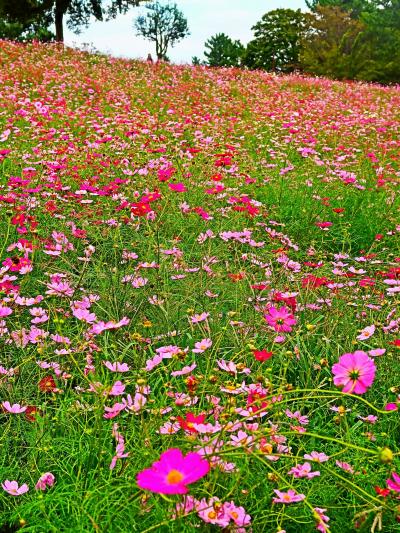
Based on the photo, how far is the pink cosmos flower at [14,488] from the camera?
145 cm

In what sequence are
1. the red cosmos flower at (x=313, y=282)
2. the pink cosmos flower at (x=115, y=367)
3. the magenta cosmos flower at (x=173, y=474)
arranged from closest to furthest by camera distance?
the magenta cosmos flower at (x=173, y=474) → the pink cosmos flower at (x=115, y=367) → the red cosmos flower at (x=313, y=282)

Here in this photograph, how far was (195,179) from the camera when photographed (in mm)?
4285

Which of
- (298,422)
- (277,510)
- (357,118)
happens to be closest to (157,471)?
(277,510)

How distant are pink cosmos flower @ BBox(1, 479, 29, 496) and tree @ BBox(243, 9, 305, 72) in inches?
1028

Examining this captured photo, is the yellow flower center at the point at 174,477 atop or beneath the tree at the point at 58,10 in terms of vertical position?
beneath

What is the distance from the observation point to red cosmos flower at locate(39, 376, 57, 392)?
1.83m

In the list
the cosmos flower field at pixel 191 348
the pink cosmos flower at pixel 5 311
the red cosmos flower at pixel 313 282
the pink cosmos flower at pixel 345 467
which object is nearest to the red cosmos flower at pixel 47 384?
the cosmos flower field at pixel 191 348

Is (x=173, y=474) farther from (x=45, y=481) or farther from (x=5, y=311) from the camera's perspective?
(x=5, y=311)

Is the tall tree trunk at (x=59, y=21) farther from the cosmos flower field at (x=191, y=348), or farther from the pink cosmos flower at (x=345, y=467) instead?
the pink cosmos flower at (x=345, y=467)

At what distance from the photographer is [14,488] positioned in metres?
1.46

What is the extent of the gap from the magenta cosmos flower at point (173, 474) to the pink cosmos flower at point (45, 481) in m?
0.68

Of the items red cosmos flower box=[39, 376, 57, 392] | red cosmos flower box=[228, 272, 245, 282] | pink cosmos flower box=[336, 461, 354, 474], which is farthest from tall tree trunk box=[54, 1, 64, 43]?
pink cosmos flower box=[336, 461, 354, 474]

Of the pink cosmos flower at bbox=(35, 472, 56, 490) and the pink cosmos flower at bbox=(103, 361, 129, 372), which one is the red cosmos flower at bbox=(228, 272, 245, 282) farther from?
the pink cosmos flower at bbox=(35, 472, 56, 490)

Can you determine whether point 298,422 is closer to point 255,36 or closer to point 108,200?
point 108,200
